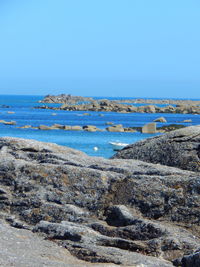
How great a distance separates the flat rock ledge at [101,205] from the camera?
13.0 metres

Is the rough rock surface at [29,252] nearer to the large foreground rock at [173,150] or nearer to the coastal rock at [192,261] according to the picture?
the coastal rock at [192,261]

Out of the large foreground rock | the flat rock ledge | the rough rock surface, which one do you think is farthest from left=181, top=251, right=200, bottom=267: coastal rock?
the large foreground rock

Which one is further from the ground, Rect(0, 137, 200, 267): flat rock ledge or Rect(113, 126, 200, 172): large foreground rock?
Rect(113, 126, 200, 172): large foreground rock

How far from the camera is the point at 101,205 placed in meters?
15.1

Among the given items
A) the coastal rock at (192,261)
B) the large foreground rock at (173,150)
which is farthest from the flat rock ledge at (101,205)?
the large foreground rock at (173,150)

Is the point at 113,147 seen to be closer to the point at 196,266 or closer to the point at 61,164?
the point at 61,164

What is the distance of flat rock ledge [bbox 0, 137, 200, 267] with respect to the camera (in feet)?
42.8

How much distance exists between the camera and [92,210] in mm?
14992

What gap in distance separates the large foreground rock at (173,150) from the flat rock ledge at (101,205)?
4.87 ft

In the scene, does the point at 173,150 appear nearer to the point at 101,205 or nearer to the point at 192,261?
the point at 101,205

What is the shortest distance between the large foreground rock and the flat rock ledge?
1.49 m

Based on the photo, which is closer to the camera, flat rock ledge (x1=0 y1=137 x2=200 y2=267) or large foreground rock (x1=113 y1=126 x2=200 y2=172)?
flat rock ledge (x1=0 y1=137 x2=200 y2=267)

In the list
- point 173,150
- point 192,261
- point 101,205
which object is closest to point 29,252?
point 192,261

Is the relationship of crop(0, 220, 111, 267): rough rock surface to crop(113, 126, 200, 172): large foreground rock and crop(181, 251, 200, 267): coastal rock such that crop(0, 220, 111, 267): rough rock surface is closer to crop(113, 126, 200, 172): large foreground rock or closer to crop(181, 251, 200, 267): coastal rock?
crop(181, 251, 200, 267): coastal rock
